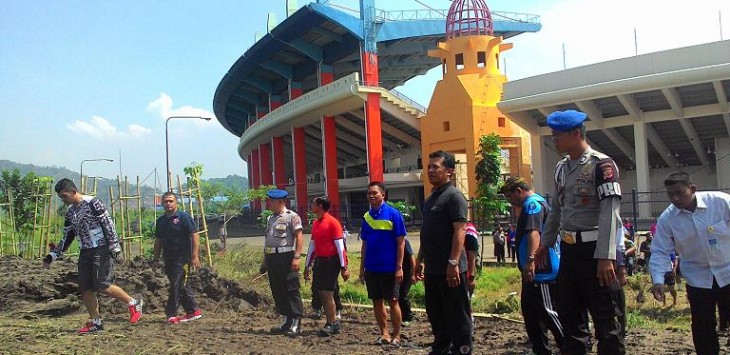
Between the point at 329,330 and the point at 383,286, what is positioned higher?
→ the point at 383,286

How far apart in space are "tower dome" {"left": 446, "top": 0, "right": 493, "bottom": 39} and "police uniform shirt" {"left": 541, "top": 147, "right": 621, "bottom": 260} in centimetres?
2721

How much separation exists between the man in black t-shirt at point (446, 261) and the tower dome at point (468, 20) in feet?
86.9

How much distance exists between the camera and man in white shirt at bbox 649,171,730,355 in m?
4.32

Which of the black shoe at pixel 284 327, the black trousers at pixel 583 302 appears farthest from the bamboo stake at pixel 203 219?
the black trousers at pixel 583 302

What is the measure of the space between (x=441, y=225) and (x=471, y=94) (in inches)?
993

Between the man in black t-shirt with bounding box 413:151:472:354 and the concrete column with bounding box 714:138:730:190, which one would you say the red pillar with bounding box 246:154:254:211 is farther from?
the man in black t-shirt with bounding box 413:151:472:354

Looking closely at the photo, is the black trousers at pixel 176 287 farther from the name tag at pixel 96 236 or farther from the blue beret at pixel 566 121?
the blue beret at pixel 566 121

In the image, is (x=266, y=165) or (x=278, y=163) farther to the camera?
(x=266, y=165)

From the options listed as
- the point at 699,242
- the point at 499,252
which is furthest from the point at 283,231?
the point at 499,252

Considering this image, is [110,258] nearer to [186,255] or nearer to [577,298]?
[186,255]

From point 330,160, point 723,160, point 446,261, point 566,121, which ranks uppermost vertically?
point 330,160

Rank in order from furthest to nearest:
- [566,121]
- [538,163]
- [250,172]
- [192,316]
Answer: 1. [250,172]
2. [538,163]
3. [192,316]
4. [566,121]

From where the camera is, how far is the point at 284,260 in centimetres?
728

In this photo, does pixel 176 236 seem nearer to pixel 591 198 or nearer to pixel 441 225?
pixel 441 225
